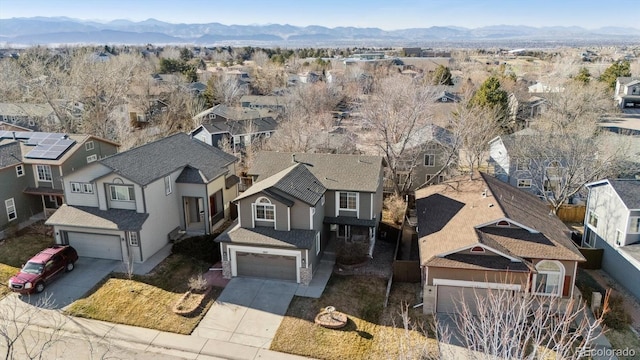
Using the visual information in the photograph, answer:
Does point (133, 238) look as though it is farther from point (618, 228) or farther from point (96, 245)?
point (618, 228)

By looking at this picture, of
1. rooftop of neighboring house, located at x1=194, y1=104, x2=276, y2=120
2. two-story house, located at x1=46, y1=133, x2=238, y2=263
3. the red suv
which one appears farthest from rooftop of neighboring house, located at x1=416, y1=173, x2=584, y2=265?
rooftop of neighboring house, located at x1=194, y1=104, x2=276, y2=120

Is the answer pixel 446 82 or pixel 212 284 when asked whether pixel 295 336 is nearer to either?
pixel 212 284

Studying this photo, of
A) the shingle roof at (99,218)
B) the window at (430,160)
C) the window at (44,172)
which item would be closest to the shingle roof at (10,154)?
the window at (44,172)

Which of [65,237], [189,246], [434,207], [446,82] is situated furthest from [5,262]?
[446,82]

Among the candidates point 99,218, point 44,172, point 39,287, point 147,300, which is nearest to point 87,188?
point 99,218

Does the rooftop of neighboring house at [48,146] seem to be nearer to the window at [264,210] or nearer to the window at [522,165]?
the window at [264,210]

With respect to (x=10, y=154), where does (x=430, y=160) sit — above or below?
below

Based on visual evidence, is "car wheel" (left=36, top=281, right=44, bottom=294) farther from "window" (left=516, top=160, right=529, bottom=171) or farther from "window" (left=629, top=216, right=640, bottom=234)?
"window" (left=516, top=160, right=529, bottom=171)
